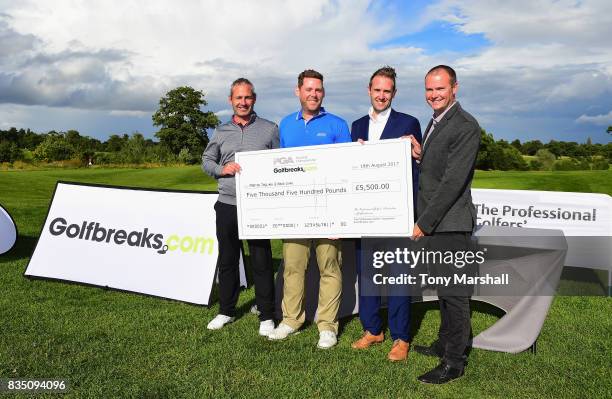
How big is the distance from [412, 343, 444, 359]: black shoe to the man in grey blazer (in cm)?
47

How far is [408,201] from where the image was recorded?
3.96m

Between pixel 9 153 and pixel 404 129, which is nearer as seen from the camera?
pixel 404 129

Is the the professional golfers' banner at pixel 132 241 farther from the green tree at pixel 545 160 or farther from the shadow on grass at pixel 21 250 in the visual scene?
the green tree at pixel 545 160

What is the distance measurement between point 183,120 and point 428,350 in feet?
228

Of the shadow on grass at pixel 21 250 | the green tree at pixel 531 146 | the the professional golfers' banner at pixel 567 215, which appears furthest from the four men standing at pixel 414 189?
the green tree at pixel 531 146

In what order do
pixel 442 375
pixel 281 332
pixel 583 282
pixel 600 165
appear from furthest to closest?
pixel 600 165 → pixel 583 282 → pixel 281 332 → pixel 442 375

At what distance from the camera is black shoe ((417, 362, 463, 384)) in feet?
12.7

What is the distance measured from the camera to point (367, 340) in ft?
15.1

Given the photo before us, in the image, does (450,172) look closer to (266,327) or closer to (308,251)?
(308,251)

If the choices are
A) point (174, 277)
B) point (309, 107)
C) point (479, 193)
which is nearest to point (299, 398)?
point (309, 107)

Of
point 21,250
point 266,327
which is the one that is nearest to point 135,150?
point 21,250

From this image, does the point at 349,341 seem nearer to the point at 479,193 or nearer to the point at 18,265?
the point at 479,193

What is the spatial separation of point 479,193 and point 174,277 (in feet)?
14.8

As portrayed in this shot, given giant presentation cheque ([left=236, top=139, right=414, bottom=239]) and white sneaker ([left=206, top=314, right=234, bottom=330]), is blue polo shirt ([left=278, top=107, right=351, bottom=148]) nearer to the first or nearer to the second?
giant presentation cheque ([left=236, top=139, right=414, bottom=239])
